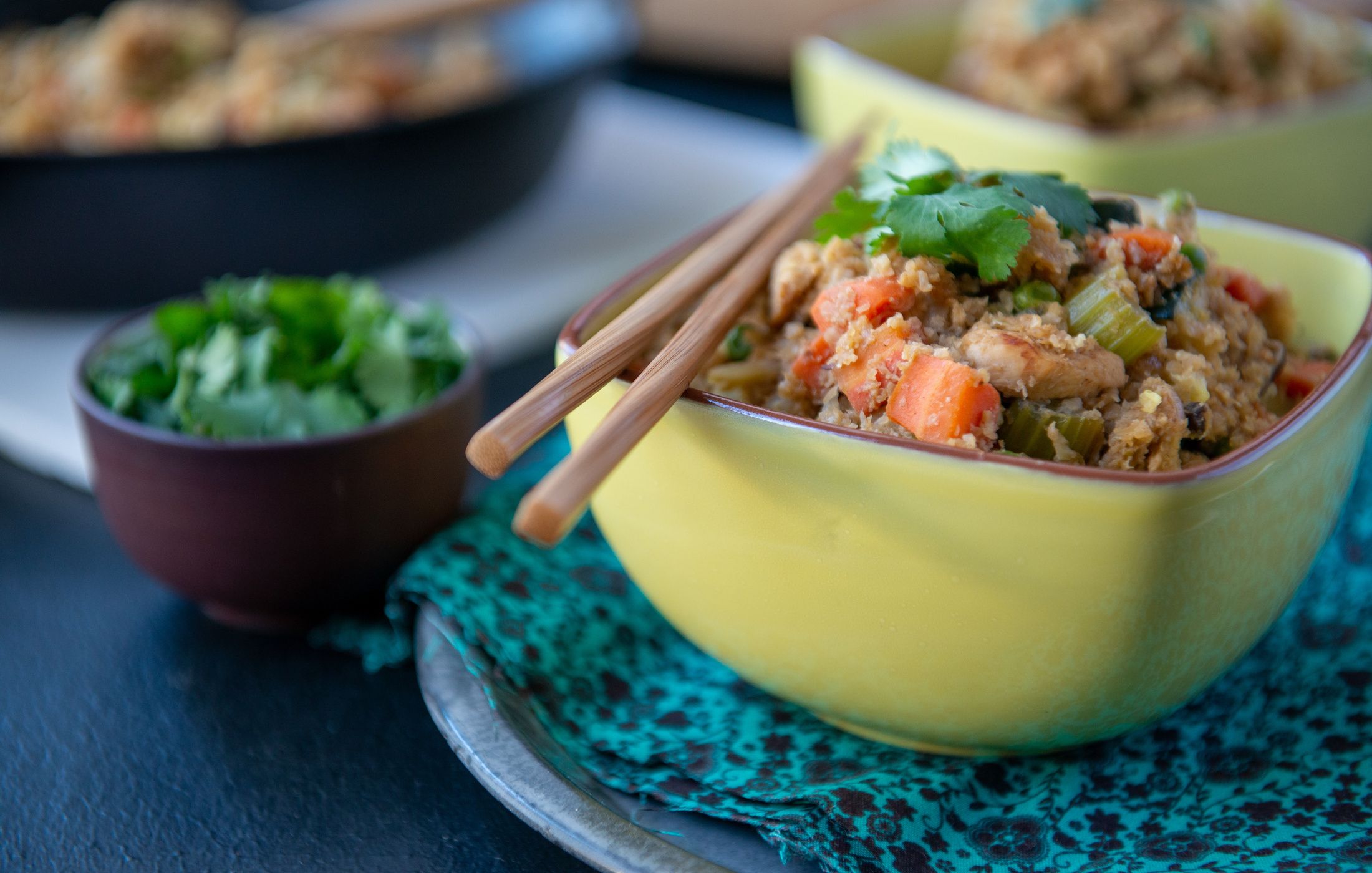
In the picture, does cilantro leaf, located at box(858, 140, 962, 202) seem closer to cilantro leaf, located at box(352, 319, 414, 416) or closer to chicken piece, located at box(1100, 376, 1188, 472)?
chicken piece, located at box(1100, 376, 1188, 472)

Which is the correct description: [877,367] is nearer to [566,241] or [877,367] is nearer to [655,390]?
[655,390]

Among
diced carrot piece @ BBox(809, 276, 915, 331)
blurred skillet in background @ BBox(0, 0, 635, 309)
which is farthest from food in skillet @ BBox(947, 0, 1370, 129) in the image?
diced carrot piece @ BBox(809, 276, 915, 331)

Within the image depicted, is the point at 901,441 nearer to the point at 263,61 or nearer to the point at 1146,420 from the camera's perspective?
the point at 1146,420

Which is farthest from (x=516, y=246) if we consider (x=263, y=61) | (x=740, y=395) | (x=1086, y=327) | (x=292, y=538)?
(x=1086, y=327)

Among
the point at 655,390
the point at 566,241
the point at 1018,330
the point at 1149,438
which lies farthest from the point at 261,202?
the point at 1149,438

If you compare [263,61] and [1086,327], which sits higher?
[1086,327]

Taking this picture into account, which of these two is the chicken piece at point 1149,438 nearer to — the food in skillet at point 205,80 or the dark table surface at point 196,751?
the dark table surface at point 196,751
